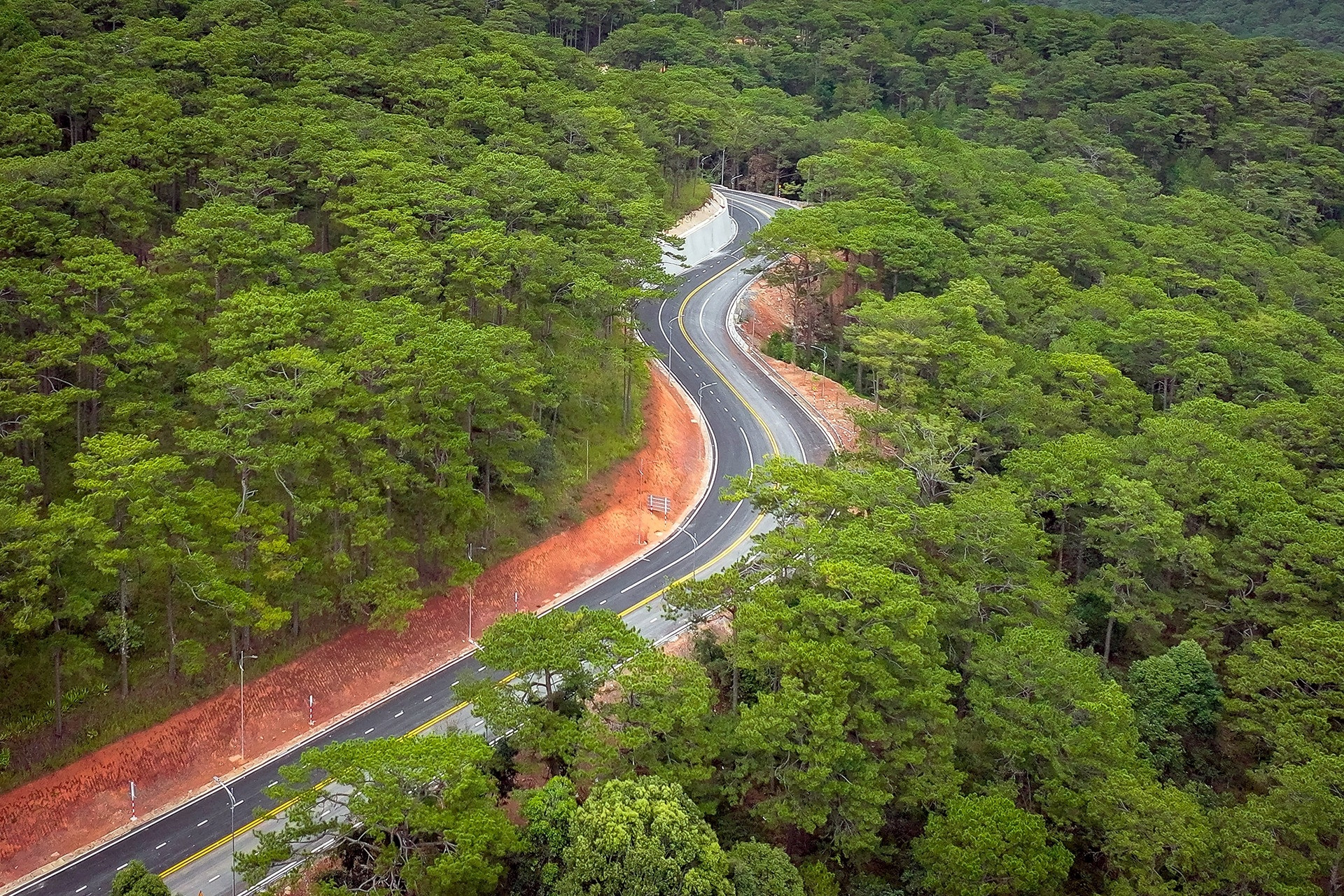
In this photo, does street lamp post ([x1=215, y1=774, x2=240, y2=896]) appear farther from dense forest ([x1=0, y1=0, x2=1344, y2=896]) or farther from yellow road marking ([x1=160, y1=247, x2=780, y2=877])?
dense forest ([x1=0, y1=0, x2=1344, y2=896])

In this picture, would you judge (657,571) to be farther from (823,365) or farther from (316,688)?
(823,365)

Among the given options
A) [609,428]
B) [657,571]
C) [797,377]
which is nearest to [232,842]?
[657,571]

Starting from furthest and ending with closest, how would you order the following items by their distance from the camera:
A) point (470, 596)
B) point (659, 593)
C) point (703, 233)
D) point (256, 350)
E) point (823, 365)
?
point (703, 233) → point (823, 365) → point (659, 593) → point (470, 596) → point (256, 350)

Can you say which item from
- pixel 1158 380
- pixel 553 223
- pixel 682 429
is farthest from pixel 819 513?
pixel 1158 380

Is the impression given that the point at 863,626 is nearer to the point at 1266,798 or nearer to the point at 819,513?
the point at 819,513

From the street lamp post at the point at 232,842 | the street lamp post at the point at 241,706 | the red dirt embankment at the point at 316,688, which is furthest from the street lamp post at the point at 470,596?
the street lamp post at the point at 232,842

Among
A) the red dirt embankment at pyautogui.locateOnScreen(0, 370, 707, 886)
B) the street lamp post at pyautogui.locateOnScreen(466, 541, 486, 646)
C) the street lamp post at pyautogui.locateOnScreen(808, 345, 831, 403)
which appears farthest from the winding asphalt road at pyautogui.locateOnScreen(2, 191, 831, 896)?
the street lamp post at pyautogui.locateOnScreen(808, 345, 831, 403)

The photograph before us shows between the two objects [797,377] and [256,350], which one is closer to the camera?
[256,350]
